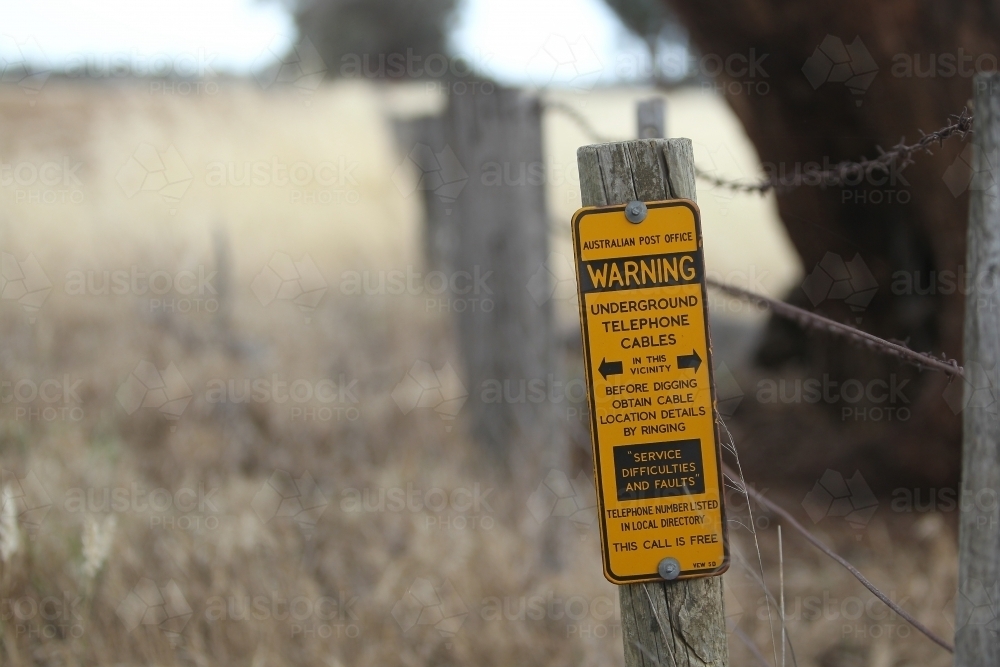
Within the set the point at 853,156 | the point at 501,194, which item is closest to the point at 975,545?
the point at 501,194

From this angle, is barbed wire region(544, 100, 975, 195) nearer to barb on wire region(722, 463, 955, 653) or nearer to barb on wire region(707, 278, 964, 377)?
barb on wire region(707, 278, 964, 377)

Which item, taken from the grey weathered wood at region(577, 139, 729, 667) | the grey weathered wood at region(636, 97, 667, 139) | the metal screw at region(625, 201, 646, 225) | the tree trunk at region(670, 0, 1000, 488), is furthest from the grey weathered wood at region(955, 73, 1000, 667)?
the tree trunk at region(670, 0, 1000, 488)

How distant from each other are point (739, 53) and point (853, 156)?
616 millimetres

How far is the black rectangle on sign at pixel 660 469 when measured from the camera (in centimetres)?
120

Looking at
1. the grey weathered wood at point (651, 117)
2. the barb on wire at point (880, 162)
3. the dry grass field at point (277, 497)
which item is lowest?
the dry grass field at point (277, 497)

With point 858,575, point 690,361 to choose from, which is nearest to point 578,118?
point 690,361

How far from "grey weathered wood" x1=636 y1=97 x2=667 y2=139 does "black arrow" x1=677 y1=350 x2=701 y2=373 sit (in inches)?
50.5

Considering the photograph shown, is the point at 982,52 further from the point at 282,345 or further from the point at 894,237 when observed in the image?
the point at 282,345

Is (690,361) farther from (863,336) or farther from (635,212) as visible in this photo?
(863,336)

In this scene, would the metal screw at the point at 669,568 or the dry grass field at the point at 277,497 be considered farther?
the dry grass field at the point at 277,497

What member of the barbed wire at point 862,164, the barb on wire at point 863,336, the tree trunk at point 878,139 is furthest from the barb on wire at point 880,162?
the tree trunk at point 878,139

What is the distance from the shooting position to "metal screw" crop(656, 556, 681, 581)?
120 centimetres

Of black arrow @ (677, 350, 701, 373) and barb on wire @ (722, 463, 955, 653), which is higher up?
black arrow @ (677, 350, 701, 373)

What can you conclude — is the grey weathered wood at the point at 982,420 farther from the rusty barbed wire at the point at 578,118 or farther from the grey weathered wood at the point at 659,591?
the rusty barbed wire at the point at 578,118
